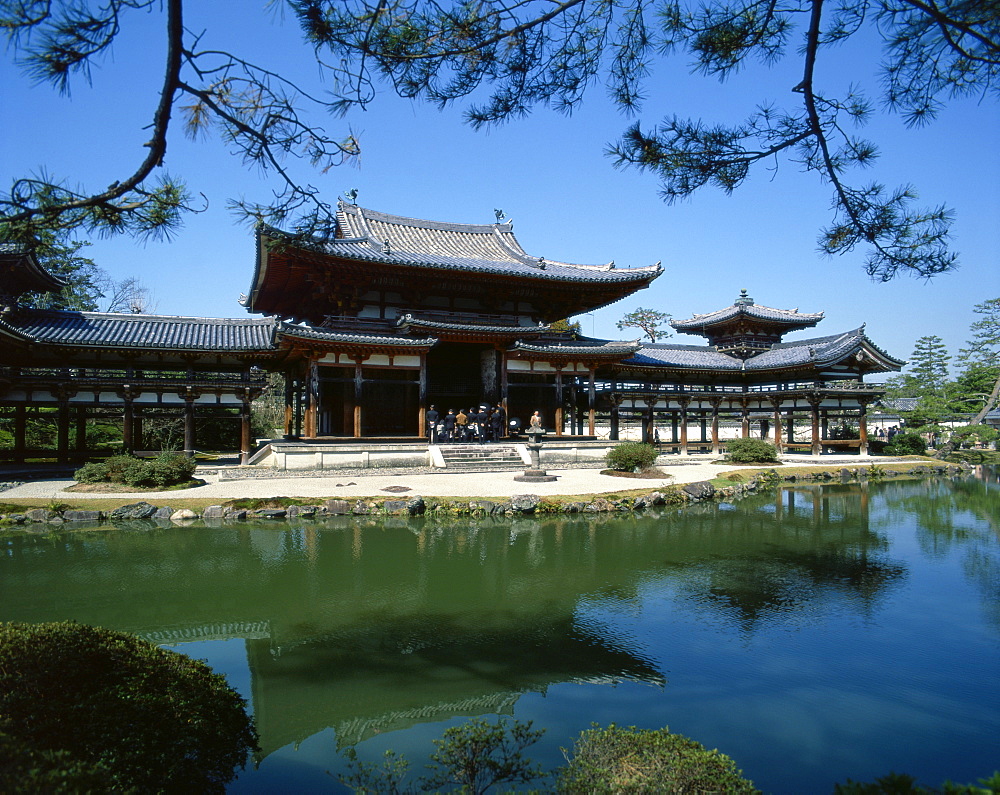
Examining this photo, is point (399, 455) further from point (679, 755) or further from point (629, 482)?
point (679, 755)

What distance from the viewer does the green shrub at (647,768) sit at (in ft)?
10.3

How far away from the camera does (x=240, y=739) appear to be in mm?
4117

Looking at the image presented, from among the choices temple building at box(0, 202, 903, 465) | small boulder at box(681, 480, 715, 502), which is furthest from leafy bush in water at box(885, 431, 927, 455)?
small boulder at box(681, 480, 715, 502)

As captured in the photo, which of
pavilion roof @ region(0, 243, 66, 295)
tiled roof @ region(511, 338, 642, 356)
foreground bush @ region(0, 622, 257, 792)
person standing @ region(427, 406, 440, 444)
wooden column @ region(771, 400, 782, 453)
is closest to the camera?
foreground bush @ region(0, 622, 257, 792)

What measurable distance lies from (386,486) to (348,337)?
241 inches

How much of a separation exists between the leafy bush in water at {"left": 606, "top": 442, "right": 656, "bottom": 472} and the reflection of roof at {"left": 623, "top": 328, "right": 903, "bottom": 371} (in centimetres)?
834

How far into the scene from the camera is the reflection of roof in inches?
1112

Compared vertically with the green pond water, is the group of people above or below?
above

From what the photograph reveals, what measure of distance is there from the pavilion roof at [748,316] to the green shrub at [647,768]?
3239 centimetres

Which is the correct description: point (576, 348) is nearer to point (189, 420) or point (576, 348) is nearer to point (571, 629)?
point (189, 420)

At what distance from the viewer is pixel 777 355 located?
3156 cm

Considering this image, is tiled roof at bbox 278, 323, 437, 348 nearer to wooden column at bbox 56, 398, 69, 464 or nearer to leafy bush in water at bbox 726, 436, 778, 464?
wooden column at bbox 56, 398, 69, 464

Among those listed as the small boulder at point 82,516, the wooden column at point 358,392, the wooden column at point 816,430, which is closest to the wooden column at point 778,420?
the wooden column at point 816,430

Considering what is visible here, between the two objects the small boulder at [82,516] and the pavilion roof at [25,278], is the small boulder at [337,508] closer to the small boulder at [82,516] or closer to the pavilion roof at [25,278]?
the small boulder at [82,516]
